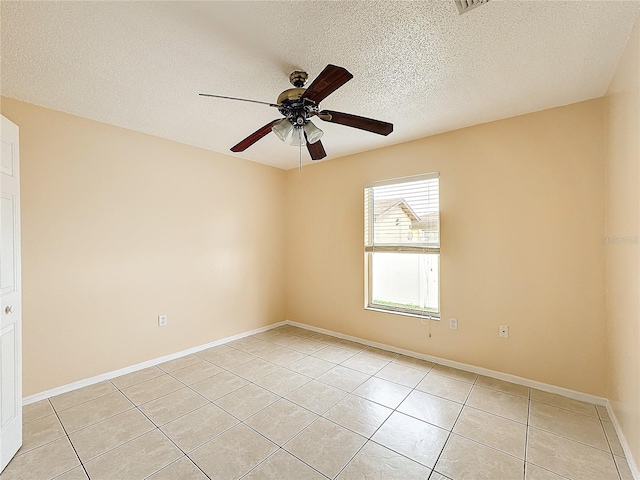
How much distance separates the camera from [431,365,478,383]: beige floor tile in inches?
110

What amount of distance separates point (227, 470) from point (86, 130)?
10.1 ft

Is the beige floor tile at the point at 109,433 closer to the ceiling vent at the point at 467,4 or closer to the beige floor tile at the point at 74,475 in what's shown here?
the beige floor tile at the point at 74,475

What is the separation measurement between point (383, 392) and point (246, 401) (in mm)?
1185

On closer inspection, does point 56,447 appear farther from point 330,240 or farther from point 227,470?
point 330,240

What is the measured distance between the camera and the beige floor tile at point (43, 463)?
5.43ft

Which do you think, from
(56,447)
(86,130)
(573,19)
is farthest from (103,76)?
(573,19)

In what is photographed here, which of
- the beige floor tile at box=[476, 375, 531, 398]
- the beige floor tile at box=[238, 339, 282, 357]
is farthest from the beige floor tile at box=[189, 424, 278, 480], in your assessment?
Answer: the beige floor tile at box=[476, 375, 531, 398]

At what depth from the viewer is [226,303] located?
3.89 meters

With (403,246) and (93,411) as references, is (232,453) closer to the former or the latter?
(93,411)

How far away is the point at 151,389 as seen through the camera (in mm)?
2639

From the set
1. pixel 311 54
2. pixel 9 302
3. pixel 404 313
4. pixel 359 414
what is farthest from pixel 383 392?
pixel 9 302

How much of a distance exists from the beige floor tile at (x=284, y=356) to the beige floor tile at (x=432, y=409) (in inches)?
52.4

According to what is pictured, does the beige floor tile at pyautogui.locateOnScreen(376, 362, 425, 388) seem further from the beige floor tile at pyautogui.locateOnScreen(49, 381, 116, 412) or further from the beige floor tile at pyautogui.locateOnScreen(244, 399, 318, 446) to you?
the beige floor tile at pyautogui.locateOnScreen(49, 381, 116, 412)

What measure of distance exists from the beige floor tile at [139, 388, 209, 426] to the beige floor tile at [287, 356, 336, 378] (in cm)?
95
